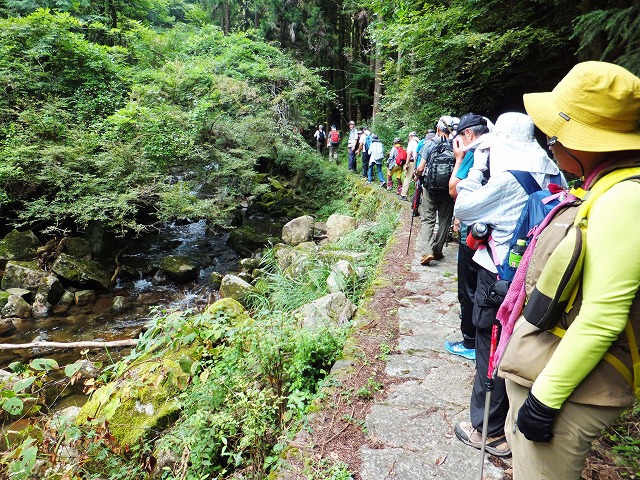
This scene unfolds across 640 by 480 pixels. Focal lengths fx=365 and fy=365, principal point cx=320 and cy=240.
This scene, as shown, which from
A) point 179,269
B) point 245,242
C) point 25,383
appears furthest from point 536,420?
point 245,242

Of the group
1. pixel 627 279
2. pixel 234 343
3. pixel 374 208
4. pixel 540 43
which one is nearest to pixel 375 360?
pixel 234 343

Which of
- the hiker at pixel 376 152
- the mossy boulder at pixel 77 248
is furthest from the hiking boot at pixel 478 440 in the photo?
the mossy boulder at pixel 77 248

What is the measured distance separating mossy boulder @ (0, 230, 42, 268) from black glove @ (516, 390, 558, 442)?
11884mm

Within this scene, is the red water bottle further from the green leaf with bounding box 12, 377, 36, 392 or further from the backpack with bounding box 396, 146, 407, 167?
the backpack with bounding box 396, 146, 407, 167

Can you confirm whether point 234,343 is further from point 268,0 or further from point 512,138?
point 268,0

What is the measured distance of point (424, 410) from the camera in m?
2.57

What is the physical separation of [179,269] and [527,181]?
919 cm

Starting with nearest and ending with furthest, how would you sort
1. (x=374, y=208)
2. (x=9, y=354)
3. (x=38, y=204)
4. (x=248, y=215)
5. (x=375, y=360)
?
(x=375, y=360) → (x=9, y=354) → (x=38, y=204) → (x=374, y=208) → (x=248, y=215)

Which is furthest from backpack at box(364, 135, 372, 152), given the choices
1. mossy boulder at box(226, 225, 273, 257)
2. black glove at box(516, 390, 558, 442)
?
black glove at box(516, 390, 558, 442)

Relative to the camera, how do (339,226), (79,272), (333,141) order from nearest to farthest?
(79,272), (339,226), (333,141)

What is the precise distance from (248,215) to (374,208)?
6.85m

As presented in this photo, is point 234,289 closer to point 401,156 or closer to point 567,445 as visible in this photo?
point 401,156

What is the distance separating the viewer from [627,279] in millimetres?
1086

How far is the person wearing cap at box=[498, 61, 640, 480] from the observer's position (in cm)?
110
